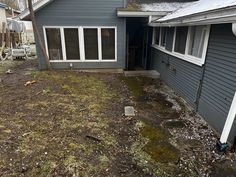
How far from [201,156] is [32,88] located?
210 inches

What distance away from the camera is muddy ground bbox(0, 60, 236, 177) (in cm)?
284

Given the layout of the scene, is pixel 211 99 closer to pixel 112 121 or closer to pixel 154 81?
pixel 112 121

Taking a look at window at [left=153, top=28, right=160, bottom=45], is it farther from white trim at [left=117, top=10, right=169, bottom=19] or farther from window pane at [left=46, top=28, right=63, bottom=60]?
window pane at [left=46, top=28, right=63, bottom=60]

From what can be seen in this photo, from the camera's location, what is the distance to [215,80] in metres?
3.90

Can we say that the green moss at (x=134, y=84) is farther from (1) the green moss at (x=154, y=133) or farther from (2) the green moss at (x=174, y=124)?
(1) the green moss at (x=154, y=133)

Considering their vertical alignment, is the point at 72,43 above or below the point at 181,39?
below

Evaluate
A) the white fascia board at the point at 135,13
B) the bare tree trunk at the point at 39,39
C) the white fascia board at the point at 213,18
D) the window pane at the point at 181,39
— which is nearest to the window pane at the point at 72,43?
the bare tree trunk at the point at 39,39

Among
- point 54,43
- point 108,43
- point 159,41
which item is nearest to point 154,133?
point 159,41

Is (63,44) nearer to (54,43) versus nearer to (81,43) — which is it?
(54,43)

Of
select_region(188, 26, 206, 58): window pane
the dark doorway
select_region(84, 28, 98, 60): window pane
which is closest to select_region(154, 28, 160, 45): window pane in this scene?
the dark doorway

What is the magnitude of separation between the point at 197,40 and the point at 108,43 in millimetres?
4205

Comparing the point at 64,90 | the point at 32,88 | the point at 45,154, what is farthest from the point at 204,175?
the point at 32,88

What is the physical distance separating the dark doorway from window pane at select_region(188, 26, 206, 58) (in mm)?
4662

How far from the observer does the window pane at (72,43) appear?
788cm
